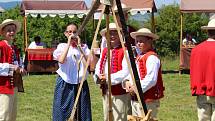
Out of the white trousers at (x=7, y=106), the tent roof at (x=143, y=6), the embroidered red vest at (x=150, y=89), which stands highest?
the tent roof at (x=143, y=6)

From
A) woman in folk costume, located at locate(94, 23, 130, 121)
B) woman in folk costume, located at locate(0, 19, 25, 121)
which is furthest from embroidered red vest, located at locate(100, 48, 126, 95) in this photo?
woman in folk costume, located at locate(0, 19, 25, 121)

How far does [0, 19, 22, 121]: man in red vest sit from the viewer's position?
6988 mm

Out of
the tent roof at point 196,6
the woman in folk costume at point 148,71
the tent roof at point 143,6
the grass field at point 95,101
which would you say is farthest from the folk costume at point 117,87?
the tent roof at point 143,6

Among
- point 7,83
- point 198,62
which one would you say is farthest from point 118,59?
point 7,83

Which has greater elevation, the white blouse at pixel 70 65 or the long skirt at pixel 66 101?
the white blouse at pixel 70 65

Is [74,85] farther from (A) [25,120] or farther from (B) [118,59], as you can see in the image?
(A) [25,120]

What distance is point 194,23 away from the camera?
81.9ft

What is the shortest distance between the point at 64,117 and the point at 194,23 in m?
18.5

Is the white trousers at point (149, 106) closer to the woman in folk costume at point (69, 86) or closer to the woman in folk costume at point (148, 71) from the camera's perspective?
the woman in folk costume at point (148, 71)

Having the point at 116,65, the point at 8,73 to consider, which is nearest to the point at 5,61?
the point at 8,73

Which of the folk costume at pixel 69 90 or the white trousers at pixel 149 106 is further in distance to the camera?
the folk costume at pixel 69 90

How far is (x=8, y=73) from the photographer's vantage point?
6.98 m

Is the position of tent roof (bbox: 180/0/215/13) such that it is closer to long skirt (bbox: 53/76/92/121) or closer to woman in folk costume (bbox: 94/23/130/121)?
long skirt (bbox: 53/76/92/121)

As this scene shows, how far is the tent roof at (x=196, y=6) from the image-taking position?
16.9 meters
